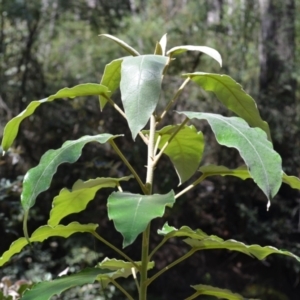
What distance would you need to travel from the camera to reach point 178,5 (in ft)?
22.3

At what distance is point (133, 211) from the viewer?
1027 millimetres

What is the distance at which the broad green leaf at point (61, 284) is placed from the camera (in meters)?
1.18

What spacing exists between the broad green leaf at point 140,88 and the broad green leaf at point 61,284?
34 centimetres

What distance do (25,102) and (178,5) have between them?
2.11 m

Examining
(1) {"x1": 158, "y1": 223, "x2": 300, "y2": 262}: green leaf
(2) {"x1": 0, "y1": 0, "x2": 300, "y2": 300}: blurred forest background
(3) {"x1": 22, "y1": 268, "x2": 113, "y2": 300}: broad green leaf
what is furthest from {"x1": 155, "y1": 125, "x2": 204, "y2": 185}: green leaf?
(2) {"x1": 0, "y1": 0, "x2": 300, "y2": 300}: blurred forest background

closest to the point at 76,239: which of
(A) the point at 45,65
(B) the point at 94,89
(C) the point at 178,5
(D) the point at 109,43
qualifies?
(A) the point at 45,65

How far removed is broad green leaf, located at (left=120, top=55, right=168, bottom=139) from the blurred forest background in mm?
3836

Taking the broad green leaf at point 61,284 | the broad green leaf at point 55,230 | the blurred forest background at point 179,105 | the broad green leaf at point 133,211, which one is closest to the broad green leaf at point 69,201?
the broad green leaf at point 55,230

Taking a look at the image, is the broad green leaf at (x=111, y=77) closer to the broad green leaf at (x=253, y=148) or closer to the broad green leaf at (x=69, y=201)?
the broad green leaf at (x=69, y=201)

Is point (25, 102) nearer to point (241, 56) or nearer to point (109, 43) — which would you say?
point (109, 43)

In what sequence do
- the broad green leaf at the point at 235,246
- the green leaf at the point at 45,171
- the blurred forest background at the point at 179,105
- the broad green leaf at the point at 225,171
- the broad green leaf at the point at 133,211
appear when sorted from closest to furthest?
the broad green leaf at the point at 133,211 → the green leaf at the point at 45,171 → the broad green leaf at the point at 235,246 → the broad green leaf at the point at 225,171 → the blurred forest background at the point at 179,105

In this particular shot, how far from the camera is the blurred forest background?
5.48 m

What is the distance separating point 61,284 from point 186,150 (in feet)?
1.44

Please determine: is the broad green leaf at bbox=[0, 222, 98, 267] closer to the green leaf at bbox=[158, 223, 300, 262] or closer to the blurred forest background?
the green leaf at bbox=[158, 223, 300, 262]
